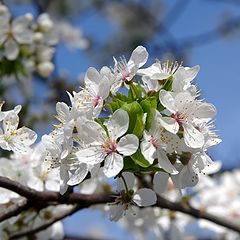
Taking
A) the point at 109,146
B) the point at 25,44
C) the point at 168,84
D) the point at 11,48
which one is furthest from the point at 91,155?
the point at 25,44

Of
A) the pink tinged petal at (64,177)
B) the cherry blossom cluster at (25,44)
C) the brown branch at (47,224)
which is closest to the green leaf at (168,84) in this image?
the pink tinged petal at (64,177)

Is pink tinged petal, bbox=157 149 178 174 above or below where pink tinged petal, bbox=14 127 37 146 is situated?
above

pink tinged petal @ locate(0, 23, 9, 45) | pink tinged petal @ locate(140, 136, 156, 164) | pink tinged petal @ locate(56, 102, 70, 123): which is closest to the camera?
pink tinged petal @ locate(140, 136, 156, 164)

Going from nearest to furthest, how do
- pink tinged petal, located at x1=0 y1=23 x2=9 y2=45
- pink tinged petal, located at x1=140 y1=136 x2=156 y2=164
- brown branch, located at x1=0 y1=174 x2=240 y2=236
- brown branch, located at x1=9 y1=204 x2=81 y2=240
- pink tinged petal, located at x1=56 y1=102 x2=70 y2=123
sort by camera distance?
pink tinged petal, located at x1=140 y1=136 x2=156 y2=164
pink tinged petal, located at x1=56 y1=102 x2=70 y2=123
brown branch, located at x1=0 y1=174 x2=240 y2=236
brown branch, located at x1=9 y1=204 x2=81 y2=240
pink tinged petal, located at x1=0 y1=23 x2=9 y2=45

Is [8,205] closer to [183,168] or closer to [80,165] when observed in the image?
[80,165]

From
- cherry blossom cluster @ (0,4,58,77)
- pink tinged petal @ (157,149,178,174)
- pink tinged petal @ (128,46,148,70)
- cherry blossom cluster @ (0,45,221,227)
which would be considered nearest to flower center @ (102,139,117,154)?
cherry blossom cluster @ (0,45,221,227)

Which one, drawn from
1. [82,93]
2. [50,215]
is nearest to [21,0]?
[50,215]

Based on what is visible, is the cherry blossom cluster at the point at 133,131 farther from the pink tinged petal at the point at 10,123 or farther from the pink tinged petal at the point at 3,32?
the pink tinged petal at the point at 3,32

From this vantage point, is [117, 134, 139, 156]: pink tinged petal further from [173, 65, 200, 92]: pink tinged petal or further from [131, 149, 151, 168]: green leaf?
[173, 65, 200, 92]: pink tinged petal
